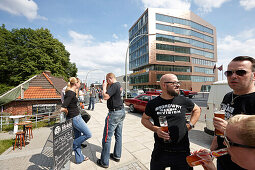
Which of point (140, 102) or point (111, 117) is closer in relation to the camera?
point (111, 117)

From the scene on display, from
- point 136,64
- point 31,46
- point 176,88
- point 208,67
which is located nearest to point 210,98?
point 176,88

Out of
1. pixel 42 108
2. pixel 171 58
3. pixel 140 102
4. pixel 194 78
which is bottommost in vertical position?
pixel 42 108

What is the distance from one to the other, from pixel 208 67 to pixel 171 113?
197 feet

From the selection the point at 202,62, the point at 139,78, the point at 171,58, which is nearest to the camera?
the point at 171,58

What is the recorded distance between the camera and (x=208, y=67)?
166 ft

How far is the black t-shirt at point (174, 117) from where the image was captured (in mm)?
1627

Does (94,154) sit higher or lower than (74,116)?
lower

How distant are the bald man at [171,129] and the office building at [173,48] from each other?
1573 inches

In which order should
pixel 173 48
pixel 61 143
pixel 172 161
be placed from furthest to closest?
pixel 173 48 < pixel 61 143 < pixel 172 161

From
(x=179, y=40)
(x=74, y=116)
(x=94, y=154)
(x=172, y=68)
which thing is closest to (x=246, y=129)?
(x=74, y=116)

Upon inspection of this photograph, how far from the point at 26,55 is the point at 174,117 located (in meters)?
26.4

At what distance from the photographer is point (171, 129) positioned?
1.64 m

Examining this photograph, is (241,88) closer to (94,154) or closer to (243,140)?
(243,140)

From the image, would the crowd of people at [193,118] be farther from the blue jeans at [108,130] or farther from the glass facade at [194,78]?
the glass facade at [194,78]
